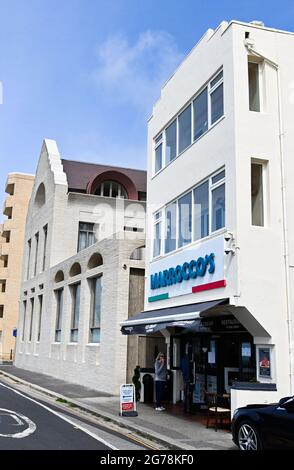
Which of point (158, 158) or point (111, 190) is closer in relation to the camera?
point (158, 158)

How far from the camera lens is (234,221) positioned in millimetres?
11898

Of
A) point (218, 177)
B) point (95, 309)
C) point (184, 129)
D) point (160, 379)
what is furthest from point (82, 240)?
point (218, 177)

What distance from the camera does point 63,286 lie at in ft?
88.8

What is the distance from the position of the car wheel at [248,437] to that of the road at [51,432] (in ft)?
6.21

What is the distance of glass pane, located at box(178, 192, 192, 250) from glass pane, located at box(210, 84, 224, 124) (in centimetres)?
230

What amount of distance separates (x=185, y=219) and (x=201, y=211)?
1048 millimetres

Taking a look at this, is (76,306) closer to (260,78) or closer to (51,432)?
(51,432)

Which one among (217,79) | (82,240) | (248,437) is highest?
(217,79)

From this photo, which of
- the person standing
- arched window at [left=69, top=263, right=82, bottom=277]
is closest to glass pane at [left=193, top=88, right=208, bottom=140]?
the person standing

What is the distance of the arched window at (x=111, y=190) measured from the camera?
34500 millimetres

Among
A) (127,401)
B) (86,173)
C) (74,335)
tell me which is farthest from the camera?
(86,173)

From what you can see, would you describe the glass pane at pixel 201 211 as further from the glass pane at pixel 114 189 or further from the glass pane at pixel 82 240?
the glass pane at pixel 114 189

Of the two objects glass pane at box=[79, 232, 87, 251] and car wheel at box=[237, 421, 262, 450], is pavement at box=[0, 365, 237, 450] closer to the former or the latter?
car wheel at box=[237, 421, 262, 450]

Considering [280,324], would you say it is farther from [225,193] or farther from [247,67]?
[247,67]
